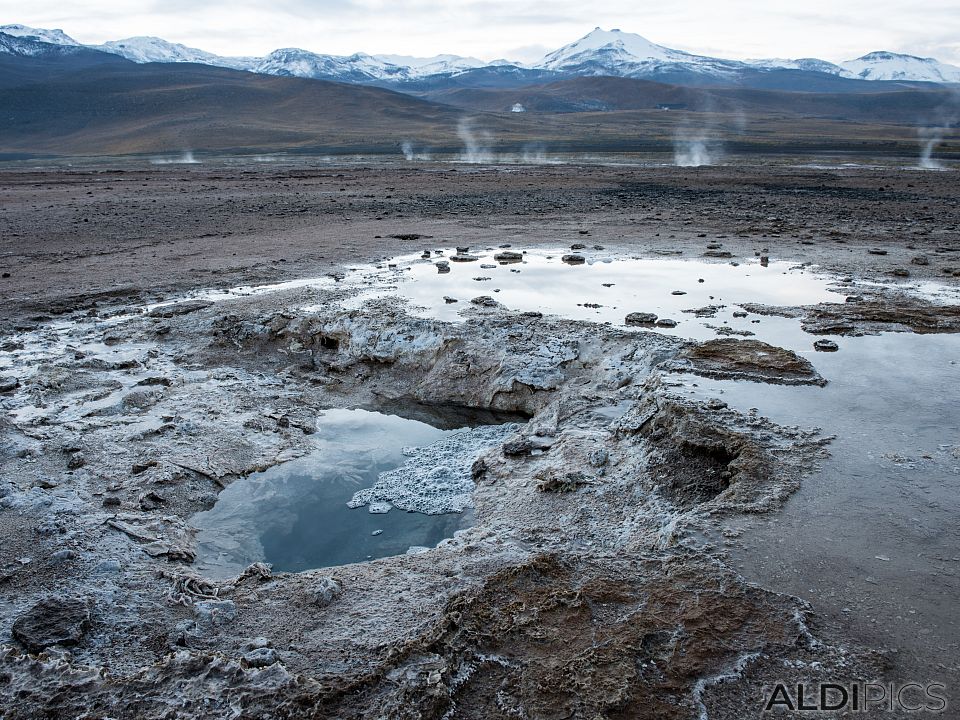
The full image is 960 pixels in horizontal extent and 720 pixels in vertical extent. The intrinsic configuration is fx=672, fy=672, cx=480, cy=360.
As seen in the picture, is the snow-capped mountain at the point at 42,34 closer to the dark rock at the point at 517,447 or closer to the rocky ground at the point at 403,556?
the rocky ground at the point at 403,556

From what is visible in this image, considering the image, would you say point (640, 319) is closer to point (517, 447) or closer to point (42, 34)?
point (517, 447)

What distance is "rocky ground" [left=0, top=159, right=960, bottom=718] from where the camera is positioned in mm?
2393

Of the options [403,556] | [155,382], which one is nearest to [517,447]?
[403,556]

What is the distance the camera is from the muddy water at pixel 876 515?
2.58 m

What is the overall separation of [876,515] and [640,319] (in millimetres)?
3165

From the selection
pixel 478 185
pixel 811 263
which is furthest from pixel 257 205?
pixel 811 263

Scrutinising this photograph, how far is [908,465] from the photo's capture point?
361 centimetres

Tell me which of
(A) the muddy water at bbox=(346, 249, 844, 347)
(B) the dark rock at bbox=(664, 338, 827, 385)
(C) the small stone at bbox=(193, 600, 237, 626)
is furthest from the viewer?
(A) the muddy water at bbox=(346, 249, 844, 347)

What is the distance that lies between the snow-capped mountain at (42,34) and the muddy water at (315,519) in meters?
200

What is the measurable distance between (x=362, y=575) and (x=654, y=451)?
1.84m

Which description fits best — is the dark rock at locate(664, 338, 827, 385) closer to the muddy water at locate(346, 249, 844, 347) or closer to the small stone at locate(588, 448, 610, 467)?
the muddy water at locate(346, 249, 844, 347)

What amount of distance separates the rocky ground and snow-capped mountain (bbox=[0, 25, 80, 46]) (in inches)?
7762

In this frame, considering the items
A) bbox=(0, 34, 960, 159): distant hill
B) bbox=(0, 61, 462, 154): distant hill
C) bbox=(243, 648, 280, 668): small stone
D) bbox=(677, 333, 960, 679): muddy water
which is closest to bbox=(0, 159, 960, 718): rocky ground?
bbox=(243, 648, 280, 668): small stone

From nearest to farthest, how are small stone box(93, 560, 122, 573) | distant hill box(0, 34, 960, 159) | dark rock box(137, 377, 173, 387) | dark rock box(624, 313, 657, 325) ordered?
small stone box(93, 560, 122, 573) < dark rock box(137, 377, 173, 387) < dark rock box(624, 313, 657, 325) < distant hill box(0, 34, 960, 159)
